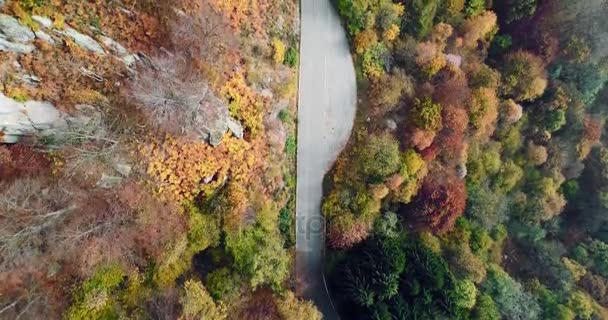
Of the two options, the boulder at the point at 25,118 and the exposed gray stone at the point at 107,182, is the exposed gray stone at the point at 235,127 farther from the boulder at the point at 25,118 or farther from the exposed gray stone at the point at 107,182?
the boulder at the point at 25,118

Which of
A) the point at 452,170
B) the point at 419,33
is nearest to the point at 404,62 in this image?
the point at 419,33

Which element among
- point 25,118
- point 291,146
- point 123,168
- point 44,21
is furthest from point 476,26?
point 25,118

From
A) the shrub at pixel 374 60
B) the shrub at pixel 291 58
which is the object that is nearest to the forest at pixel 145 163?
the shrub at pixel 291 58

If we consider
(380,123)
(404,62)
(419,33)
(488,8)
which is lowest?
(380,123)

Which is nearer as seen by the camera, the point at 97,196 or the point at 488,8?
the point at 97,196

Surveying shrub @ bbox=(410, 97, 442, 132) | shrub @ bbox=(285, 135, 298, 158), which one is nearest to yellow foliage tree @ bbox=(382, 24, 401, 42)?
shrub @ bbox=(410, 97, 442, 132)

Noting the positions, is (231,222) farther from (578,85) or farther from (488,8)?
(578,85)
